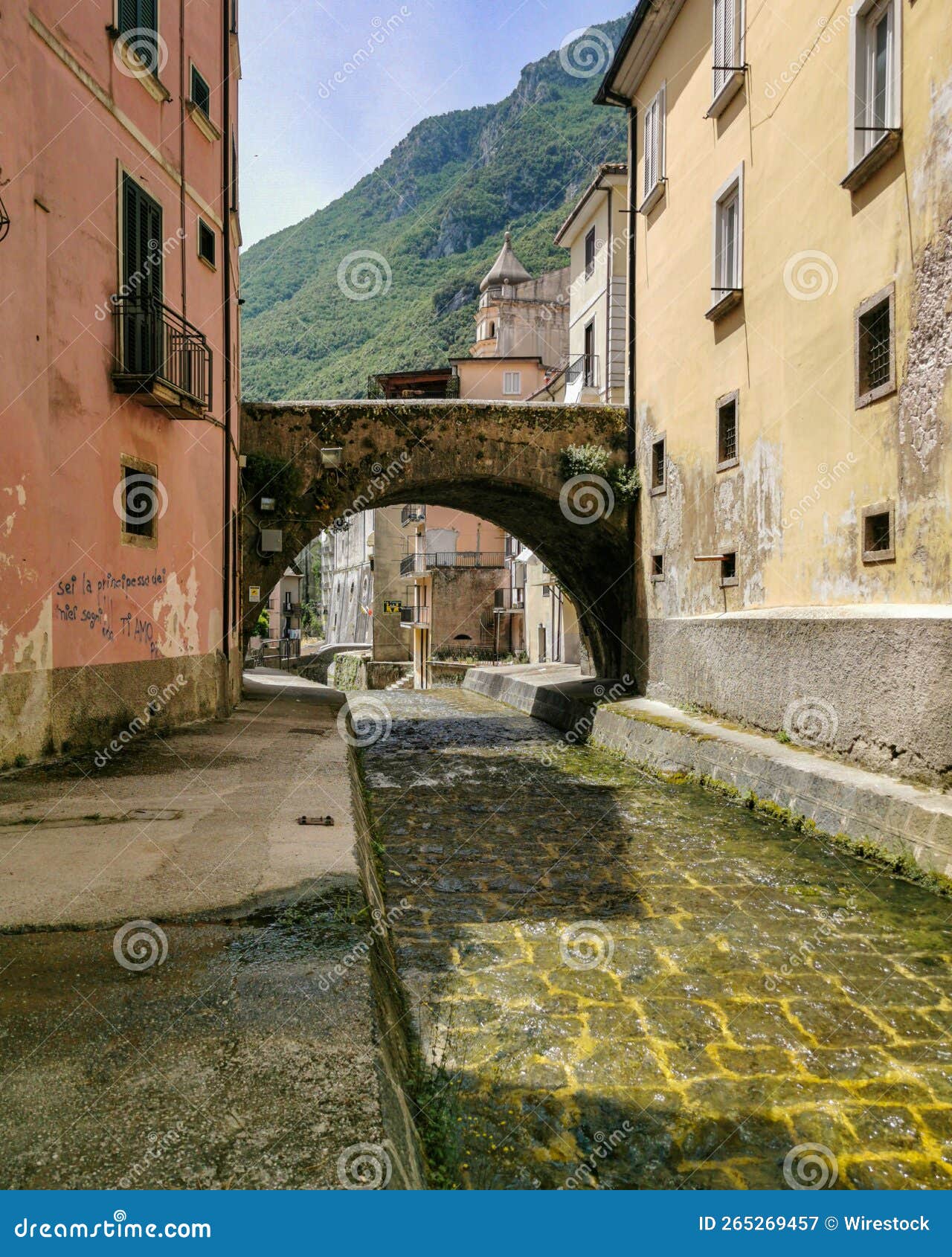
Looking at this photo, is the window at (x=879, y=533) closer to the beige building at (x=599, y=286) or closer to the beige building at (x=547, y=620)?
the beige building at (x=599, y=286)

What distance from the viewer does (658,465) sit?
1627 centimetres

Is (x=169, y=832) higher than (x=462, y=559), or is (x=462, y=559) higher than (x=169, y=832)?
(x=462, y=559)

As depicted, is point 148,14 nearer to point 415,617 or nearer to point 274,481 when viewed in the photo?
point 274,481

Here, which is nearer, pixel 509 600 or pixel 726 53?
pixel 726 53

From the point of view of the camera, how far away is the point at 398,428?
16734mm

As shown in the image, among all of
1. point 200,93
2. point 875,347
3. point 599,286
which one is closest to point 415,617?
point 599,286

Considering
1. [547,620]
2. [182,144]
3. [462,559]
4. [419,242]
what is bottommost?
[547,620]

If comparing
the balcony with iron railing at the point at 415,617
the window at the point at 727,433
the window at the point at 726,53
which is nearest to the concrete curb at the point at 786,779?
the window at the point at 727,433

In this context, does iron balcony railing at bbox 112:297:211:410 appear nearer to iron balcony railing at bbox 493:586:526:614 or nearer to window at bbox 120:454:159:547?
window at bbox 120:454:159:547

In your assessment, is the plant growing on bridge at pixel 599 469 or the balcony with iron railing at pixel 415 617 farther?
the balcony with iron railing at pixel 415 617

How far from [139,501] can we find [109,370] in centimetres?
153

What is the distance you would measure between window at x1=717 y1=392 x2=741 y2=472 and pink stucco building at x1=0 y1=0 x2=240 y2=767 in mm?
7087

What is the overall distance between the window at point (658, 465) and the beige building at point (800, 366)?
6 centimetres

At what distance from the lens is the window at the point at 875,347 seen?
29.2 ft
